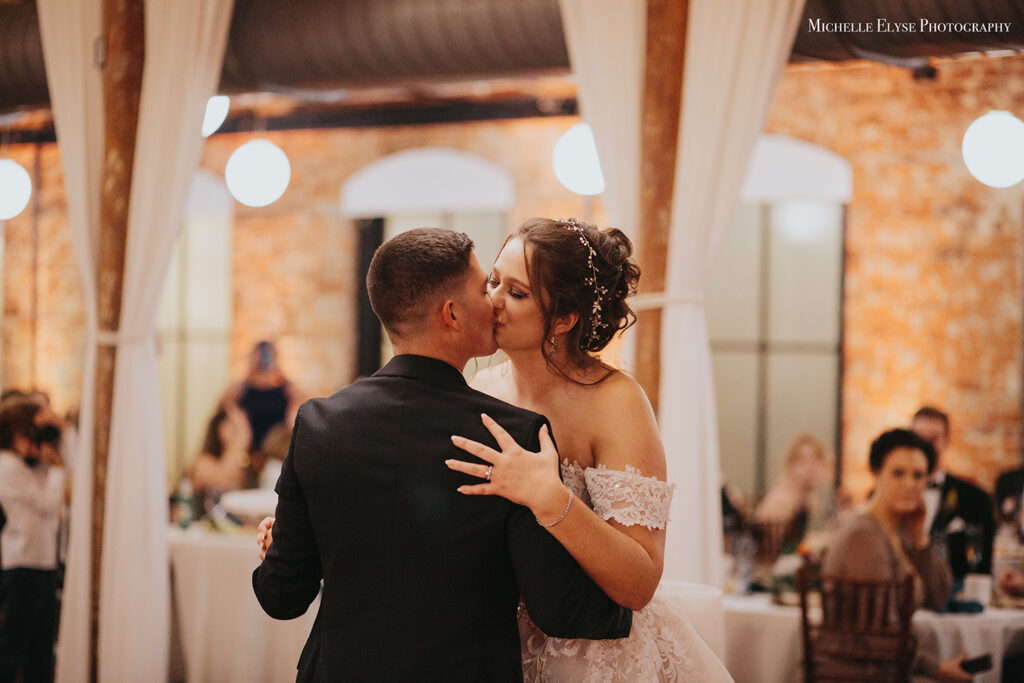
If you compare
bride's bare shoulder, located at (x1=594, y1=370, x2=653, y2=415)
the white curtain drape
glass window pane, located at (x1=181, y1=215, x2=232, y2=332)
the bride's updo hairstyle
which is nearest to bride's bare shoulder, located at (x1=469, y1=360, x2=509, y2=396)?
the bride's updo hairstyle

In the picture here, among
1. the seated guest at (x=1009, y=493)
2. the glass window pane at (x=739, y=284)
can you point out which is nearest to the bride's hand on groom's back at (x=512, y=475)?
the seated guest at (x=1009, y=493)

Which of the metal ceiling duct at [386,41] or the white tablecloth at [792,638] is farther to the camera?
the metal ceiling duct at [386,41]

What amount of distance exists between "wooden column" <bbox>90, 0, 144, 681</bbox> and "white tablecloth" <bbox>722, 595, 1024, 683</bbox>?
9.00 ft

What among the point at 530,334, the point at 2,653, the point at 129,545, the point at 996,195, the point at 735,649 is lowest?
the point at 2,653

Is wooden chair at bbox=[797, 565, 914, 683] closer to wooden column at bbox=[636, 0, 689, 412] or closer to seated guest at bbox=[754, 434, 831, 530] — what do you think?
wooden column at bbox=[636, 0, 689, 412]

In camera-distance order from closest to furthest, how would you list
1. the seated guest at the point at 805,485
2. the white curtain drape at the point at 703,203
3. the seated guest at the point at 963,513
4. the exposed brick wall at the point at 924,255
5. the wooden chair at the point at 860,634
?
the white curtain drape at the point at 703,203 < the wooden chair at the point at 860,634 < the seated guest at the point at 963,513 < the exposed brick wall at the point at 924,255 < the seated guest at the point at 805,485

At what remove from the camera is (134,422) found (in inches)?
166

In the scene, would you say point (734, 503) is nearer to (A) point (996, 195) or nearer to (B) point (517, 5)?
(A) point (996, 195)

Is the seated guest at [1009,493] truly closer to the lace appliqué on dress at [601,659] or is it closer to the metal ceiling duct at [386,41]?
the metal ceiling duct at [386,41]

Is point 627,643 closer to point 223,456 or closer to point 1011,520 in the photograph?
point 1011,520

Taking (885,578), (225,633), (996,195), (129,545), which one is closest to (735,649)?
(885,578)

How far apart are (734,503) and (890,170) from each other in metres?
2.51

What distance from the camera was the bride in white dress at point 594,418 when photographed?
1987 mm

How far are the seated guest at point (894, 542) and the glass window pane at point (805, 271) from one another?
8.52 feet
